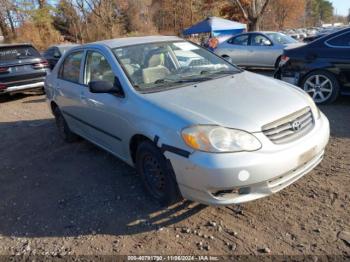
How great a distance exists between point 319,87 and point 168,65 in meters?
3.64

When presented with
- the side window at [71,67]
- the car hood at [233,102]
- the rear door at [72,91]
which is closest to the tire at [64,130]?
the rear door at [72,91]

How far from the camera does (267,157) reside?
2.77m

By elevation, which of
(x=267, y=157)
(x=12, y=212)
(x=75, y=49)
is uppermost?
(x=75, y=49)

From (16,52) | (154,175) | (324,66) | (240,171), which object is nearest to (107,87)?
(154,175)

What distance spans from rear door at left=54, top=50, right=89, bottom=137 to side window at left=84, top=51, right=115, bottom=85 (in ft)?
0.50

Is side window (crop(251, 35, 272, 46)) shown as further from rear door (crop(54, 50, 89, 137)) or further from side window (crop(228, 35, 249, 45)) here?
rear door (crop(54, 50, 89, 137))

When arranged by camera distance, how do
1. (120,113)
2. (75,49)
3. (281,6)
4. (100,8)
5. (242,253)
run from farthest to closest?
(281,6) → (100,8) → (75,49) → (120,113) → (242,253)

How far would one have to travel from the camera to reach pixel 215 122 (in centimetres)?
287

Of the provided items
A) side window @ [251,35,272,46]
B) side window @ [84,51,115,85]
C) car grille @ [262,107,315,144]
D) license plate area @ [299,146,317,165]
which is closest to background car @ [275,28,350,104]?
car grille @ [262,107,315,144]

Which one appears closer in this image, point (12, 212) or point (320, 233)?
point (320, 233)

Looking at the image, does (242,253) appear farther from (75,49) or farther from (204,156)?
(75,49)

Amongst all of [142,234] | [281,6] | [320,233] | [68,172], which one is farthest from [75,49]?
[281,6]

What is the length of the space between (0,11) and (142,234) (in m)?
35.0

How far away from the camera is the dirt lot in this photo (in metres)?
2.87
